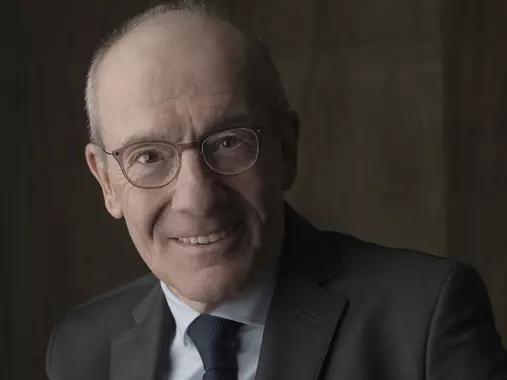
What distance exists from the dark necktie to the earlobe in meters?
0.25

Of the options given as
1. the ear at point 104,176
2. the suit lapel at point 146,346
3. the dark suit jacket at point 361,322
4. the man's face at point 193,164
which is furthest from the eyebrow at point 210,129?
the suit lapel at point 146,346

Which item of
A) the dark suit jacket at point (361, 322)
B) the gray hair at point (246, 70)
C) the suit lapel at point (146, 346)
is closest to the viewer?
the dark suit jacket at point (361, 322)

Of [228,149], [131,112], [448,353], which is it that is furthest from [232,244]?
[448,353]

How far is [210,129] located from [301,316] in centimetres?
33

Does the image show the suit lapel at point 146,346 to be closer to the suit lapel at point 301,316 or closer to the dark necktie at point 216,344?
the dark necktie at point 216,344

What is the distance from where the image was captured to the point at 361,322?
1253 millimetres

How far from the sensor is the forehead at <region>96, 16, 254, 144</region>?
122cm

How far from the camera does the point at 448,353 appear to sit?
1.17 m

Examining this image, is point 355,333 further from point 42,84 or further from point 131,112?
point 42,84

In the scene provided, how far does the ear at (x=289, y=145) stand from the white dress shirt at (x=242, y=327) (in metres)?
0.17

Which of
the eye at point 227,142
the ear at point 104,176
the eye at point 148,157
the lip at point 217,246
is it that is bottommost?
the lip at point 217,246

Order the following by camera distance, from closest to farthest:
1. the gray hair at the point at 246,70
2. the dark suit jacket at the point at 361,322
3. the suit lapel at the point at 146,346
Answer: the dark suit jacket at the point at 361,322, the gray hair at the point at 246,70, the suit lapel at the point at 146,346

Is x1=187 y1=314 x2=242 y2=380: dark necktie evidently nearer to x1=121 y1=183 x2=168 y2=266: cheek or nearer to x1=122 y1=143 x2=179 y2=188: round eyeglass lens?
x1=121 y1=183 x2=168 y2=266: cheek

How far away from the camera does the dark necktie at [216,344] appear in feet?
4.26
